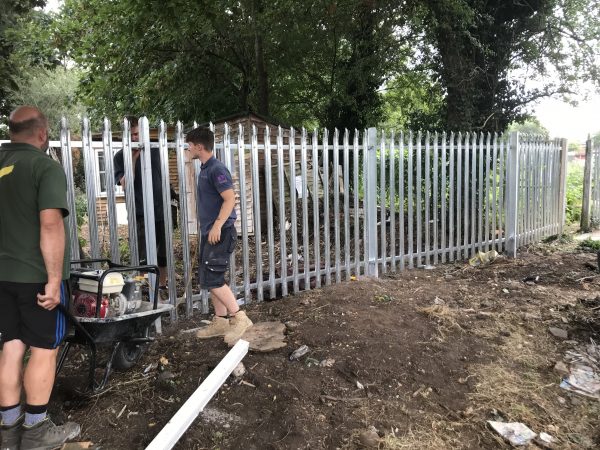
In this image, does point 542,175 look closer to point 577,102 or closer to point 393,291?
point 577,102

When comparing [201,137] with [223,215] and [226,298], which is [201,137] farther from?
[226,298]

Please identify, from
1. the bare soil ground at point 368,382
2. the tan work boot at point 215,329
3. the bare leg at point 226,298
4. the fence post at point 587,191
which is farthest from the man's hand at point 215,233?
the fence post at point 587,191

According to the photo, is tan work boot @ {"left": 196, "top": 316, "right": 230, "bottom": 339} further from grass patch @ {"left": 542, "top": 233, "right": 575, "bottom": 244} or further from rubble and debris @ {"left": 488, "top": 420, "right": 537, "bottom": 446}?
grass patch @ {"left": 542, "top": 233, "right": 575, "bottom": 244}

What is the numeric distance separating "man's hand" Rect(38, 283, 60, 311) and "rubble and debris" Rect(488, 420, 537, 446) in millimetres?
2867

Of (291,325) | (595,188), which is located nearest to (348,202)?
(291,325)

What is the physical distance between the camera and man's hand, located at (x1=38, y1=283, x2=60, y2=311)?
264cm

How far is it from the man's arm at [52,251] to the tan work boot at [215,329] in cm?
168

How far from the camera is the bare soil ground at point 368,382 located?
2.98 meters

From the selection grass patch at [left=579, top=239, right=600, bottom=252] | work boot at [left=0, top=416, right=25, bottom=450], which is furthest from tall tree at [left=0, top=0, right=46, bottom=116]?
grass patch at [left=579, top=239, right=600, bottom=252]

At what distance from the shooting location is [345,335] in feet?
13.8

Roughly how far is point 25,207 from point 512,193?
24.5ft

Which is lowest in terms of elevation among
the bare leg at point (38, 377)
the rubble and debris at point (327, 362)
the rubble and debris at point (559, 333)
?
the rubble and debris at point (559, 333)

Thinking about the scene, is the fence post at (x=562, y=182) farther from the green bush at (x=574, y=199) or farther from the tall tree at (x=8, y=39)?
the tall tree at (x=8, y=39)

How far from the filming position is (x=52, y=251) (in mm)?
2637
